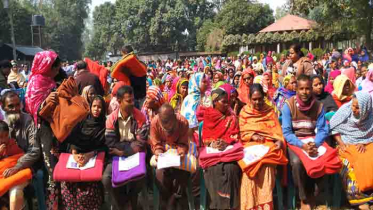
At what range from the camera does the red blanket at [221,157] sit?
3.94 m

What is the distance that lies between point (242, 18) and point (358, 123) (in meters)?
38.9

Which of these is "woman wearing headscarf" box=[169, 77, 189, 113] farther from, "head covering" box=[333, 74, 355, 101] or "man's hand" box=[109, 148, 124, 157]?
"head covering" box=[333, 74, 355, 101]

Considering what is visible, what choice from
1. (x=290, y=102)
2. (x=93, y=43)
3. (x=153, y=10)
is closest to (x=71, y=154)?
(x=290, y=102)

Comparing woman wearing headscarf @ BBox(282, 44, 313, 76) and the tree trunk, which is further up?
the tree trunk

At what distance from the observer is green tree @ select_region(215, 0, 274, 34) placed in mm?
41281

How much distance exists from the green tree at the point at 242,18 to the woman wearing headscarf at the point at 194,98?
36.6 meters

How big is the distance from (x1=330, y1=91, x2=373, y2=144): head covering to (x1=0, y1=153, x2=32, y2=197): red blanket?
3.42m

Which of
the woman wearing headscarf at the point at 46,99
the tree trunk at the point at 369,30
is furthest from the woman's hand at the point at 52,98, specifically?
the tree trunk at the point at 369,30

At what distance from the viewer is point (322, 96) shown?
15.5 ft

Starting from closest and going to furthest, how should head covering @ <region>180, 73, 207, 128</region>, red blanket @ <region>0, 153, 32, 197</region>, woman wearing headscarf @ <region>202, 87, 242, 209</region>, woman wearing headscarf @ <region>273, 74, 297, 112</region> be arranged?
red blanket @ <region>0, 153, 32, 197</region>, woman wearing headscarf @ <region>202, 87, 242, 209</region>, woman wearing headscarf @ <region>273, 74, 297, 112</region>, head covering @ <region>180, 73, 207, 128</region>

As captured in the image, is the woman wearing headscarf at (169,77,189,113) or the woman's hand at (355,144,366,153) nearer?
the woman's hand at (355,144,366,153)

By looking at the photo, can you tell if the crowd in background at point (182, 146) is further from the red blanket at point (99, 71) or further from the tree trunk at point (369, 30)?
the tree trunk at point (369, 30)

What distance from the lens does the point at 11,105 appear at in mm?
4051

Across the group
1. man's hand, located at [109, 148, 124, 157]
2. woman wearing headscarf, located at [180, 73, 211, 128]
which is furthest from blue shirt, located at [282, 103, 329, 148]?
man's hand, located at [109, 148, 124, 157]
